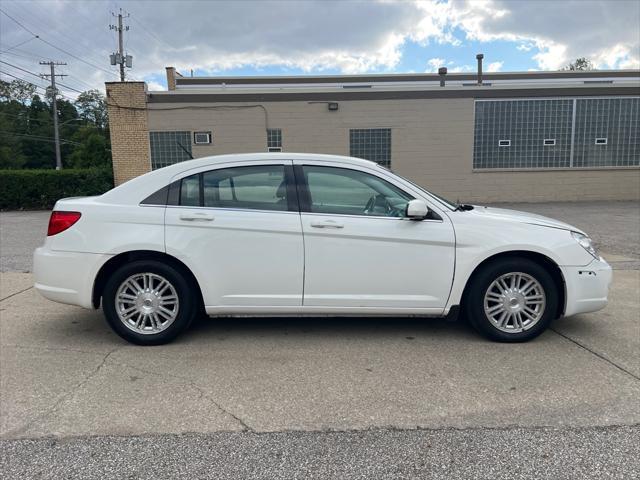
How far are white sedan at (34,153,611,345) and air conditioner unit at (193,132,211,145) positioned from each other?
1457 cm

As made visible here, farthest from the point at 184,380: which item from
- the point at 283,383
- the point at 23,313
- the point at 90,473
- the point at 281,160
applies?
the point at 23,313

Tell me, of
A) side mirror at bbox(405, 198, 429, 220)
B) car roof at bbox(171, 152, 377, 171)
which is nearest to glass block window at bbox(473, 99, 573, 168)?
car roof at bbox(171, 152, 377, 171)

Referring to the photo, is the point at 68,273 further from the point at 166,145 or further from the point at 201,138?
the point at 166,145

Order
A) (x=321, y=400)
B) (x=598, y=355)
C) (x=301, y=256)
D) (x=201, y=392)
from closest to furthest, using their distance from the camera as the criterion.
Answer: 1. (x=321, y=400)
2. (x=201, y=392)
3. (x=598, y=355)
4. (x=301, y=256)

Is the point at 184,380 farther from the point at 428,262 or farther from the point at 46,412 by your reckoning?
the point at 428,262

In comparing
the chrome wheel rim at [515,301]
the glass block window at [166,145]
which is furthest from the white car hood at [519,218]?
the glass block window at [166,145]

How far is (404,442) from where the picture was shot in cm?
289

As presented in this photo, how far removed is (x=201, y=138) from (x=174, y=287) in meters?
15.1

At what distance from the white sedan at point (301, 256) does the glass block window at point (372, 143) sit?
14.5 metres

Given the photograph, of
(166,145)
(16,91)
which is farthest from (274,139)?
(16,91)

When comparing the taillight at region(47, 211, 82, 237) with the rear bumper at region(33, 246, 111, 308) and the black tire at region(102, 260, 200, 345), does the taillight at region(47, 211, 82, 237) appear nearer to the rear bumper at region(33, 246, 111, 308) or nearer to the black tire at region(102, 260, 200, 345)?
the rear bumper at region(33, 246, 111, 308)

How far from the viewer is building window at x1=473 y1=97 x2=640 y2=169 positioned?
18484mm

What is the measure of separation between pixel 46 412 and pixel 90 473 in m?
0.87

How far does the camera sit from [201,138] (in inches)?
728
